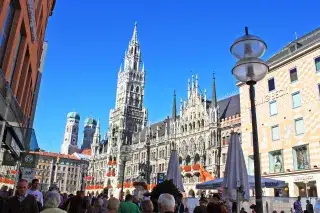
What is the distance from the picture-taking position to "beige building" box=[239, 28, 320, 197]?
2453cm

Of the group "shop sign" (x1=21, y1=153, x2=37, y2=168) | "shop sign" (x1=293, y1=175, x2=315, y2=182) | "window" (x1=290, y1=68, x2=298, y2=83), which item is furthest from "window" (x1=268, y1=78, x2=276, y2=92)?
"shop sign" (x1=21, y1=153, x2=37, y2=168)

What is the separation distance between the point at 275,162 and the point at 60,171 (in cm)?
9712

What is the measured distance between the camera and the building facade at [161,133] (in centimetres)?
4875

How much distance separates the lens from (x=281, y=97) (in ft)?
91.0

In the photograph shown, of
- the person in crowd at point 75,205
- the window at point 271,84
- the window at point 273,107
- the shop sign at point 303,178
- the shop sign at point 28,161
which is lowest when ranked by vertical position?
the person in crowd at point 75,205

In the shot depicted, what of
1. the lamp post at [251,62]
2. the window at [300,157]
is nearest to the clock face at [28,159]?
the lamp post at [251,62]

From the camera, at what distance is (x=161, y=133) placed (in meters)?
66.5

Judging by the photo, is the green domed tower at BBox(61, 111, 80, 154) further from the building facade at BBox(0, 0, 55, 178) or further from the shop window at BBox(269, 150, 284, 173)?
the building facade at BBox(0, 0, 55, 178)

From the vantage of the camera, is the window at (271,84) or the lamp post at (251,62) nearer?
the lamp post at (251,62)

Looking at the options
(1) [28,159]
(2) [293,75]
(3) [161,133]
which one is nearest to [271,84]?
(2) [293,75]

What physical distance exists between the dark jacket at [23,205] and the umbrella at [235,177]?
6.77m

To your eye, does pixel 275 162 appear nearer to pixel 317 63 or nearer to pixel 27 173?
pixel 317 63

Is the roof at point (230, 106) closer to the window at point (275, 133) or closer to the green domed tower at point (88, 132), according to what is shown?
the window at point (275, 133)

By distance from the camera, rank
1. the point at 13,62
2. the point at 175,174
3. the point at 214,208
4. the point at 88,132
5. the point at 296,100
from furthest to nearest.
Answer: the point at 88,132
the point at 296,100
the point at 175,174
the point at 13,62
the point at 214,208
